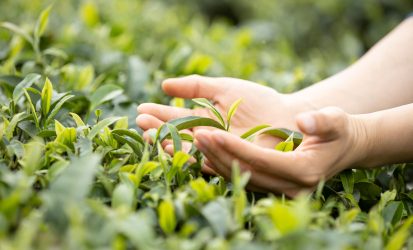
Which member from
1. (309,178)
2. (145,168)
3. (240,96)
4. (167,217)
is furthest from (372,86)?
(167,217)

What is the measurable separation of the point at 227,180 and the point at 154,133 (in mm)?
229

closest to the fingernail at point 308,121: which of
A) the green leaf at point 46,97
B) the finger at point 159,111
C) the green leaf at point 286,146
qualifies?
the green leaf at point 286,146

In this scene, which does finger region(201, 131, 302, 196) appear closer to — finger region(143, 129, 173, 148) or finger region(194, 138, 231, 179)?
finger region(194, 138, 231, 179)

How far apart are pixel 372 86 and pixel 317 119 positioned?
2.56 feet

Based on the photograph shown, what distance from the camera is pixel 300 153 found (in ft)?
4.52

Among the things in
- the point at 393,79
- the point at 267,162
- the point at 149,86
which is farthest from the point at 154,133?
the point at 393,79

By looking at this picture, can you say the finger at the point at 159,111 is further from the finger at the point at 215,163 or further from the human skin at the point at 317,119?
the finger at the point at 215,163

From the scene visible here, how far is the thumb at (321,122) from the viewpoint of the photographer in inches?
50.2

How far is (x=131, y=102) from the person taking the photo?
1946mm

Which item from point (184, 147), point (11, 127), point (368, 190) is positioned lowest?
point (368, 190)

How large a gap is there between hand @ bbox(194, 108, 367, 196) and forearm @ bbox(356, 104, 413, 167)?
0.10ft

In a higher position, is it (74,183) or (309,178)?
(74,183)

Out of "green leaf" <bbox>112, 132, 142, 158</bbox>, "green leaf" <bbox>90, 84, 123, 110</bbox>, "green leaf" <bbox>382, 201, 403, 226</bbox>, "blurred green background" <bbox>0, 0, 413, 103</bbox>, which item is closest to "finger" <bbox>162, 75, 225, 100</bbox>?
"green leaf" <bbox>90, 84, 123, 110</bbox>

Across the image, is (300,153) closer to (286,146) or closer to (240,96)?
(286,146)
